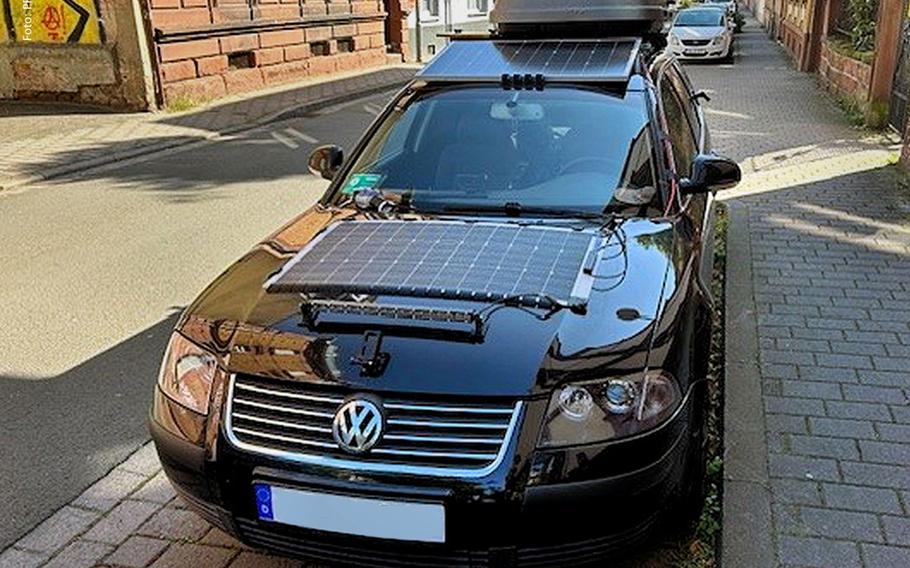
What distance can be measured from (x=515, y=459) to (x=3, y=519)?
2261 millimetres

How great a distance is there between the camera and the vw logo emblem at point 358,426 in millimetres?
2314

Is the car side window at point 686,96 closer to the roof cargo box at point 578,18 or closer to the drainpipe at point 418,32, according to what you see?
the roof cargo box at point 578,18

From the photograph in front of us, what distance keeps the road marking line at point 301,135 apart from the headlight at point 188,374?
9318mm

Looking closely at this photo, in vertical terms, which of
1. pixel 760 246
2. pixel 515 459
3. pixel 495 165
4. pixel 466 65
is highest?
pixel 466 65

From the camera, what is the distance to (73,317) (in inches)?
209

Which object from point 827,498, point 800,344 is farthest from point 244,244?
point 827,498

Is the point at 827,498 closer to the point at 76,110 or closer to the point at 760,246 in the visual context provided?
the point at 760,246

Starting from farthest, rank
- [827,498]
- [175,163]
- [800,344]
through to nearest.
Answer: [175,163] → [800,344] → [827,498]

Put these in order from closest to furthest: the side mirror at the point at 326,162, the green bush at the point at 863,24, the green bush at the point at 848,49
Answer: the side mirror at the point at 326,162, the green bush at the point at 848,49, the green bush at the point at 863,24

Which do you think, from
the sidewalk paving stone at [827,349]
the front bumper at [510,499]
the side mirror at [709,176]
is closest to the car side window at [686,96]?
the sidewalk paving stone at [827,349]

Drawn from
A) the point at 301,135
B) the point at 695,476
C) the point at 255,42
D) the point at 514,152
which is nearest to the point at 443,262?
the point at 514,152

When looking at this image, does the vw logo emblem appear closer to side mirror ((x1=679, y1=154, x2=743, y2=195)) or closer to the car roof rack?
side mirror ((x1=679, y1=154, x2=743, y2=195))

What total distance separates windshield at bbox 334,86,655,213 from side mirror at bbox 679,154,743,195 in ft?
0.91

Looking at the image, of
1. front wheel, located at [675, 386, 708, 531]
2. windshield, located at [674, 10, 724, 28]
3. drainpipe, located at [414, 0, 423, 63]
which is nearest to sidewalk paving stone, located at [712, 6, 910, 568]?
front wheel, located at [675, 386, 708, 531]
